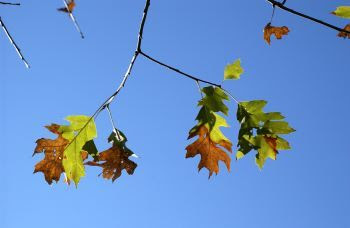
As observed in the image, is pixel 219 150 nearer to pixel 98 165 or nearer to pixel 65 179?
pixel 98 165

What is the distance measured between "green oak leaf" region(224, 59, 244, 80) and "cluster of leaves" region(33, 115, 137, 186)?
30.1 inches

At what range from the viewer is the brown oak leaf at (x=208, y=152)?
2748 mm

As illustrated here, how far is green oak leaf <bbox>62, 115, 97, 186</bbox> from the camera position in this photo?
2.63 metres

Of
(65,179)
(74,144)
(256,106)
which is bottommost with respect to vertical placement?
(65,179)

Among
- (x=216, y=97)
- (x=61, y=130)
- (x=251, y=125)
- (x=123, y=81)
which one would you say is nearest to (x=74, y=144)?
(x=61, y=130)

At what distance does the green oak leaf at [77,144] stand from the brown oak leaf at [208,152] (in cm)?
65

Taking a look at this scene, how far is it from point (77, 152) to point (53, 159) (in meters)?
0.17

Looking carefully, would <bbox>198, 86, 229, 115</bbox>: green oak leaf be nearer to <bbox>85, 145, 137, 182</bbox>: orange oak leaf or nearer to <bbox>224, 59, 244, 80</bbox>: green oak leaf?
<bbox>224, 59, 244, 80</bbox>: green oak leaf

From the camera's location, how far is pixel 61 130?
2.66m

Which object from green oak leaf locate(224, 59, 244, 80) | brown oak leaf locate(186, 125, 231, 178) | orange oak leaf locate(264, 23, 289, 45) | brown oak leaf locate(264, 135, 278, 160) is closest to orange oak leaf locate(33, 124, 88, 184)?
brown oak leaf locate(186, 125, 231, 178)

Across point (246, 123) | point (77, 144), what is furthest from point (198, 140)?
point (77, 144)

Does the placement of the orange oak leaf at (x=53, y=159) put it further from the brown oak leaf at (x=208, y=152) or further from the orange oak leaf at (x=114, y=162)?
the brown oak leaf at (x=208, y=152)

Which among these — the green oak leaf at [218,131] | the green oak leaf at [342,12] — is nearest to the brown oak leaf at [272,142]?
the green oak leaf at [218,131]

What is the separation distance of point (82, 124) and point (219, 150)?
91cm
